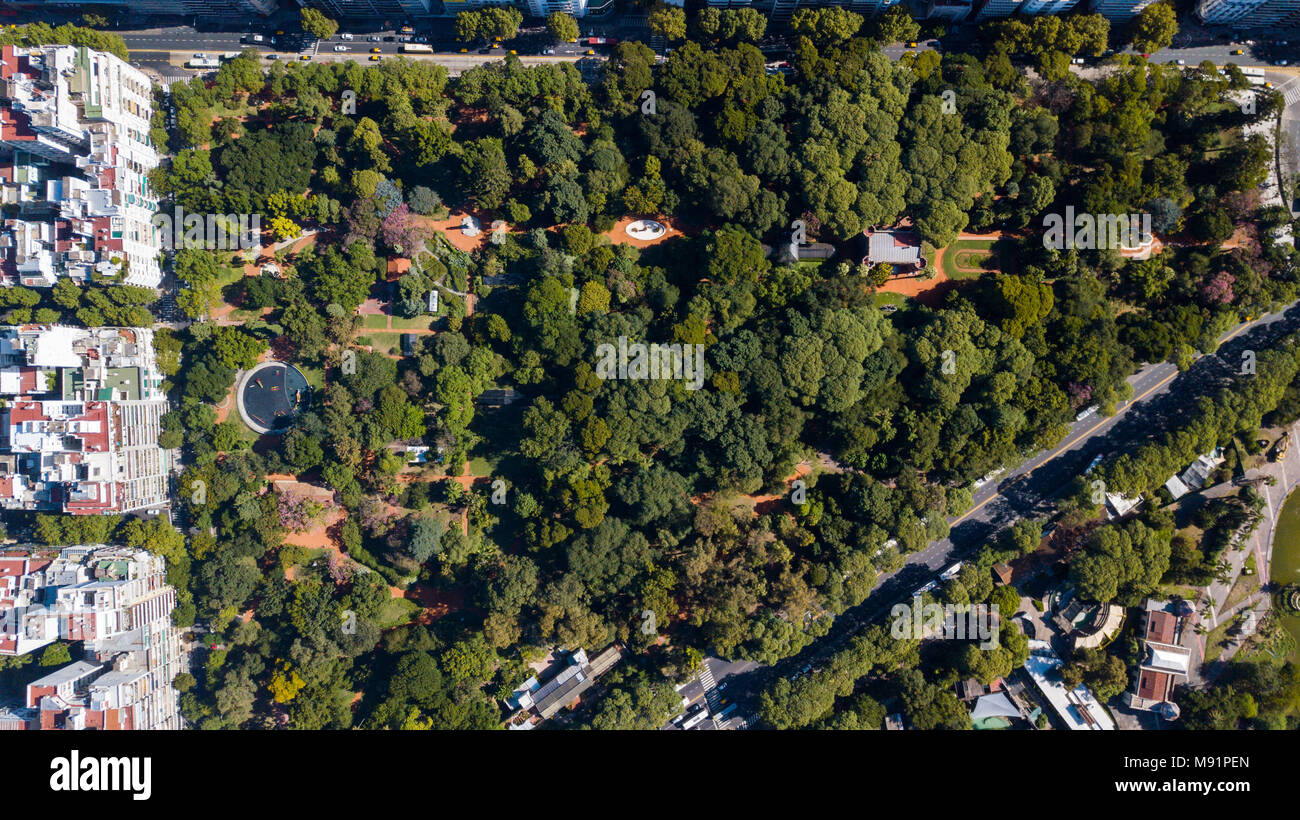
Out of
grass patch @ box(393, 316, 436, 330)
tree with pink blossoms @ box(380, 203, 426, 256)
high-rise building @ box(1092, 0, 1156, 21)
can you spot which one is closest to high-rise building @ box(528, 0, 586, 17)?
tree with pink blossoms @ box(380, 203, 426, 256)

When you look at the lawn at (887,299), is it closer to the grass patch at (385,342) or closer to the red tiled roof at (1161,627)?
the red tiled roof at (1161,627)

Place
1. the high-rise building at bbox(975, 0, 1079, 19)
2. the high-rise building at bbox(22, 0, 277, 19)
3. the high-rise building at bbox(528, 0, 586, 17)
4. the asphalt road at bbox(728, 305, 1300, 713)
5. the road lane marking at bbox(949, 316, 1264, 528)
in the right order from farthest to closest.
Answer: the road lane marking at bbox(949, 316, 1264, 528) < the asphalt road at bbox(728, 305, 1300, 713) < the high-rise building at bbox(22, 0, 277, 19) < the high-rise building at bbox(528, 0, 586, 17) < the high-rise building at bbox(975, 0, 1079, 19)

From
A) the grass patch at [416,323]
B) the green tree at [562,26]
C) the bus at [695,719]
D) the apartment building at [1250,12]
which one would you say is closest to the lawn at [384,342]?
the grass patch at [416,323]

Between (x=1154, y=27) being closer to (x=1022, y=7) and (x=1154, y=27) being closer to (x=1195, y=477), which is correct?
(x=1022, y=7)

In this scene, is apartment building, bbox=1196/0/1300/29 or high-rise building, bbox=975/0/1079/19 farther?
high-rise building, bbox=975/0/1079/19

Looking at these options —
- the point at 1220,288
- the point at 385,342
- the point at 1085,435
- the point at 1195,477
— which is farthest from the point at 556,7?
the point at 1195,477

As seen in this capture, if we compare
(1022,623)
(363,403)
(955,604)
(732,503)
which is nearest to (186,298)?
(363,403)

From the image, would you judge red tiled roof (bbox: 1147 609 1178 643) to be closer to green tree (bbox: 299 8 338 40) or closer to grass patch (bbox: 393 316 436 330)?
grass patch (bbox: 393 316 436 330)
